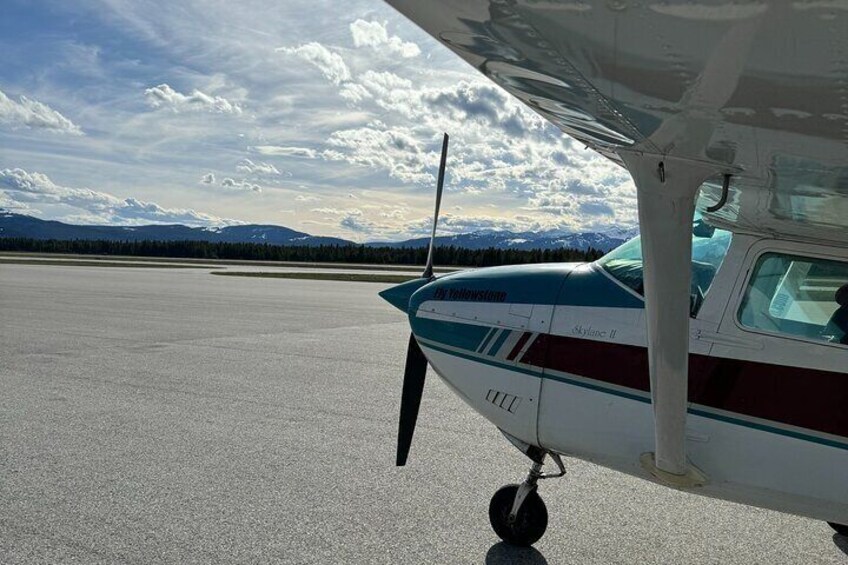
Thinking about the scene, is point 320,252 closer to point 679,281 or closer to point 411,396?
point 411,396

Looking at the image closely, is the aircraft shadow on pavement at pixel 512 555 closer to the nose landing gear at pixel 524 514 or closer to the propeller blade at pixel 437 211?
the nose landing gear at pixel 524 514

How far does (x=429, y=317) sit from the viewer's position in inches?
182

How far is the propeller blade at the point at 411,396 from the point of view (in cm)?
493

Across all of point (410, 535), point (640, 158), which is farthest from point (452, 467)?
point (640, 158)

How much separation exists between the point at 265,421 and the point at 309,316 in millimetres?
10636

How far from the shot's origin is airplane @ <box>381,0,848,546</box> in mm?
1555

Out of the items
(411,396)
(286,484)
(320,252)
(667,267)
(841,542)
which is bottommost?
(286,484)

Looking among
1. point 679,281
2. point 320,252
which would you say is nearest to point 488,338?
point 679,281

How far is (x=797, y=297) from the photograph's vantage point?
3545 mm

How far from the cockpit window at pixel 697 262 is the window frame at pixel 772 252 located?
0.46 feet

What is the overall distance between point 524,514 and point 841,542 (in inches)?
84.3

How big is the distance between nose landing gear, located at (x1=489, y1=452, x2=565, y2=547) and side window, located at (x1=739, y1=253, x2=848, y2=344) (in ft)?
5.00

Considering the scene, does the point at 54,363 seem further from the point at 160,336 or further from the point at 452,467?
the point at 452,467

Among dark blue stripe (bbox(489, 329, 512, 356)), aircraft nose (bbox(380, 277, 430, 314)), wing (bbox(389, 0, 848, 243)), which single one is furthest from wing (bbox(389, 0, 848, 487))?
aircraft nose (bbox(380, 277, 430, 314))
